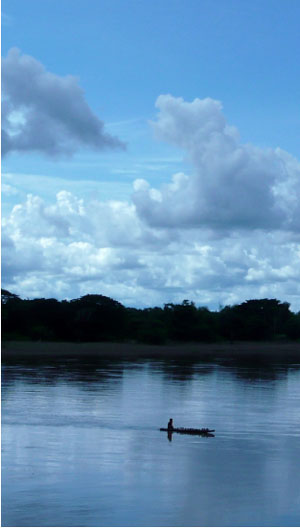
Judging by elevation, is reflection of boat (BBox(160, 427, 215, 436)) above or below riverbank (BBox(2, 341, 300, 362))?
below

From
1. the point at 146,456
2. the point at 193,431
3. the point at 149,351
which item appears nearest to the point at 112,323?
the point at 149,351

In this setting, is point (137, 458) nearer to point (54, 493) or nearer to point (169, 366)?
point (54, 493)

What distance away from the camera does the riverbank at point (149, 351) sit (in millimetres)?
93250

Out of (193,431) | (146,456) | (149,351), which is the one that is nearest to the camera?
(146,456)

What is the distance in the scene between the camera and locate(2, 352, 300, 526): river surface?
20.7m

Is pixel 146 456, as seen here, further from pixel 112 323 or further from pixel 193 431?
pixel 112 323

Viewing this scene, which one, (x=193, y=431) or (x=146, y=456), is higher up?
(x=193, y=431)

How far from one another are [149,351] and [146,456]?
7796 cm

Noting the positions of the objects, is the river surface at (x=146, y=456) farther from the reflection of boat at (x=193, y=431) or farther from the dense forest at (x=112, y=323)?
the dense forest at (x=112, y=323)

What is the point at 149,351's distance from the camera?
105625 mm

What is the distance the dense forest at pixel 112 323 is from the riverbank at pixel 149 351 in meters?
3.18

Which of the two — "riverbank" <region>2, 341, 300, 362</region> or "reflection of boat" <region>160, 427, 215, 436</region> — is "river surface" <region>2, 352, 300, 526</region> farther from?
"riverbank" <region>2, 341, 300, 362</region>

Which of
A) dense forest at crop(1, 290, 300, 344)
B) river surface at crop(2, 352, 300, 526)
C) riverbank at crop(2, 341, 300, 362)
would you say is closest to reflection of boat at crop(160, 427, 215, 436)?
river surface at crop(2, 352, 300, 526)

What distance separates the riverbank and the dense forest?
10.4 feet
